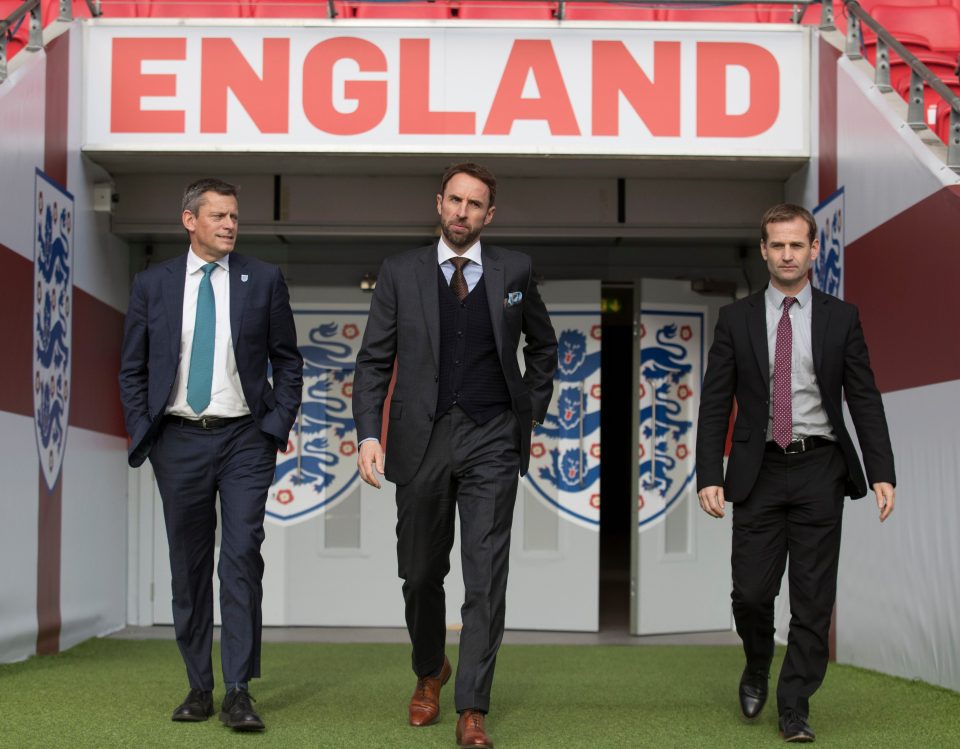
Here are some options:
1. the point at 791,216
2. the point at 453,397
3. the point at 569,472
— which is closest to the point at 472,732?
the point at 453,397

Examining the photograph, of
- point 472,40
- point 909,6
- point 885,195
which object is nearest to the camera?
A: point 885,195

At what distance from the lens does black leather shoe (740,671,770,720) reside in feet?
14.1

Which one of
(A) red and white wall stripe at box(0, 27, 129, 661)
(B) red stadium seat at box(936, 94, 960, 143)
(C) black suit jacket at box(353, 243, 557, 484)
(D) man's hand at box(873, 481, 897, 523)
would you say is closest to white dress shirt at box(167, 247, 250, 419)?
(C) black suit jacket at box(353, 243, 557, 484)

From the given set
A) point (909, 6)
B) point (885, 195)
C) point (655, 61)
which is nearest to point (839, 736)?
point (885, 195)

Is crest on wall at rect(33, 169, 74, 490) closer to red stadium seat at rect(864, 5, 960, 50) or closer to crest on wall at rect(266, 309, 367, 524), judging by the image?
crest on wall at rect(266, 309, 367, 524)

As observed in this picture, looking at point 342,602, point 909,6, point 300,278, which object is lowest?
point 342,602

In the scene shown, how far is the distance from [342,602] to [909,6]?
194 inches

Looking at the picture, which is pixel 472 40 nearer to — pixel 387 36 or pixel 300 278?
pixel 387 36

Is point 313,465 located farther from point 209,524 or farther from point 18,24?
point 209,524

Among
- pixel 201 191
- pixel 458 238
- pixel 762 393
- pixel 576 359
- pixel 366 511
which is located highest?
pixel 201 191

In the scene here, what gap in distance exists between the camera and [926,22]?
8117 mm

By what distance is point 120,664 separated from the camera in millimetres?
5809

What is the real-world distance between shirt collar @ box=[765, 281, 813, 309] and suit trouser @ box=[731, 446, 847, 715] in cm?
45

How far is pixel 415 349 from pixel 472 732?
3.66 feet
